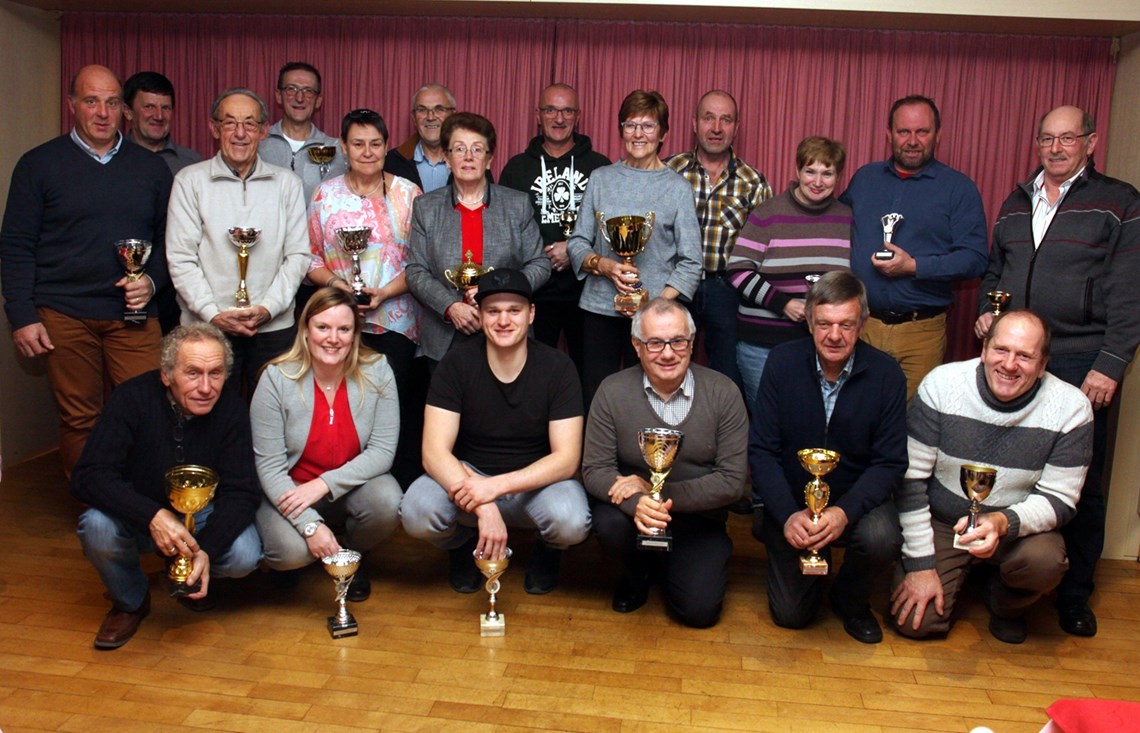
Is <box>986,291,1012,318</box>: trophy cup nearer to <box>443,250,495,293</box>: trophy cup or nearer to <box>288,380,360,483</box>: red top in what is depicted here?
<box>443,250,495,293</box>: trophy cup

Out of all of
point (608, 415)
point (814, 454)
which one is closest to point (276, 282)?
point (608, 415)

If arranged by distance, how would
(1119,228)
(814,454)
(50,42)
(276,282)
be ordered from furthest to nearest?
1. (50,42)
2. (276,282)
3. (1119,228)
4. (814,454)

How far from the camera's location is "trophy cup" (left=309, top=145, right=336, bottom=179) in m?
4.34

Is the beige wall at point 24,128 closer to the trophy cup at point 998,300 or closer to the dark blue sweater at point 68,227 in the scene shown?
the dark blue sweater at point 68,227

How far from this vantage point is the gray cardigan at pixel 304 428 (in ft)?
11.0

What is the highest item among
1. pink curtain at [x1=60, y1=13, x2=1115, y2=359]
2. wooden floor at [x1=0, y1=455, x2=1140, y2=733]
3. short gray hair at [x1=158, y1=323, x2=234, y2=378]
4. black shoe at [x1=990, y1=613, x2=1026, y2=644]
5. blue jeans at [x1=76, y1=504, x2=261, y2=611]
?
pink curtain at [x1=60, y1=13, x2=1115, y2=359]

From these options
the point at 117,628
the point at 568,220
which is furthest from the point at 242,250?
the point at 117,628

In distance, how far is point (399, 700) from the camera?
282cm

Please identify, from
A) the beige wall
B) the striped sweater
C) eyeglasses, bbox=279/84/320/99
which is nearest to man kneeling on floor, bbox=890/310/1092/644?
the striped sweater

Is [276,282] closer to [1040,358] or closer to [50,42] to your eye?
[50,42]

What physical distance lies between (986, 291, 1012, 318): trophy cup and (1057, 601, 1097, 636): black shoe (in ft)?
3.59

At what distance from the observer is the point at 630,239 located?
12.6 feet

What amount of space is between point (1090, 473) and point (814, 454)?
4.01 feet

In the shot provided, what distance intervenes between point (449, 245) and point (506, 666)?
1666 millimetres
